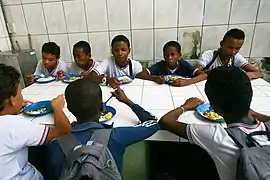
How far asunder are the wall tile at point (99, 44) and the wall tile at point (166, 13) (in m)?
0.60

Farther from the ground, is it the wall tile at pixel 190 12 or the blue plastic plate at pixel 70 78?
the wall tile at pixel 190 12

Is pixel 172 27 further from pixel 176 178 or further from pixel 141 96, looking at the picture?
pixel 176 178

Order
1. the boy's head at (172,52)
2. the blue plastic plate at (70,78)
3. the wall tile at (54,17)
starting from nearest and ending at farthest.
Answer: the blue plastic plate at (70,78) < the boy's head at (172,52) < the wall tile at (54,17)

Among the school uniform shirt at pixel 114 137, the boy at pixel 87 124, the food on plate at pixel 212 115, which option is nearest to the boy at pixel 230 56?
the food on plate at pixel 212 115

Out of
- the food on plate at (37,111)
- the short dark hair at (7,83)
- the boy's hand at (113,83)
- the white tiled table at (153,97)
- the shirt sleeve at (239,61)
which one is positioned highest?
the short dark hair at (7,83)

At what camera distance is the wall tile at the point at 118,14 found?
6.55 ft

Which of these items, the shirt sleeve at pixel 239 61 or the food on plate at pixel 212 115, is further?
the shirt sleeve at pixel 239 61

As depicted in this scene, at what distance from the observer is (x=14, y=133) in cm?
65

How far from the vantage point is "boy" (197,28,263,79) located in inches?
60.4

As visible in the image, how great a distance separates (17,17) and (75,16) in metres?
0.70

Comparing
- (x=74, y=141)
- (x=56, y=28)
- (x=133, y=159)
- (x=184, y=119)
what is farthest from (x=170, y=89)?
(x=56, y=28)

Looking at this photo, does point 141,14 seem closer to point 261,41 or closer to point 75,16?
point 75,16

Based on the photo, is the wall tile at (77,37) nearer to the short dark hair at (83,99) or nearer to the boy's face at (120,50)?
the boy's face at (120,50)

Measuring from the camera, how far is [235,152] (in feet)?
1.99
